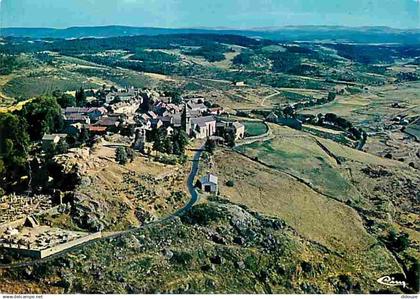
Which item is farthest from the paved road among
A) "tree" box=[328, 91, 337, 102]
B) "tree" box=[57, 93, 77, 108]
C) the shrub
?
"tree" box=[328, 91, 337, 102]

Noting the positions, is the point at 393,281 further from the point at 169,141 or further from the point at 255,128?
the point at 255,128

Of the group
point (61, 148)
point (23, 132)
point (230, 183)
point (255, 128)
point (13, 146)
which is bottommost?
point (255, 128)

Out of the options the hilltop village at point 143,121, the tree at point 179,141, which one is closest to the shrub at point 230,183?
the tree at point 179,141

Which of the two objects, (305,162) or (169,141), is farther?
(305,162)

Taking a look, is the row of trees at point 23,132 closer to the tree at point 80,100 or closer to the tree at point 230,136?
the tree at point 80,100

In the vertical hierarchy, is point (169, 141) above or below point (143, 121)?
above

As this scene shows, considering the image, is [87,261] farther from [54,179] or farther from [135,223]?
[54,179]

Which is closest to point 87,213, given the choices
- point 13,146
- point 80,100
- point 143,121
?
point 13,146
